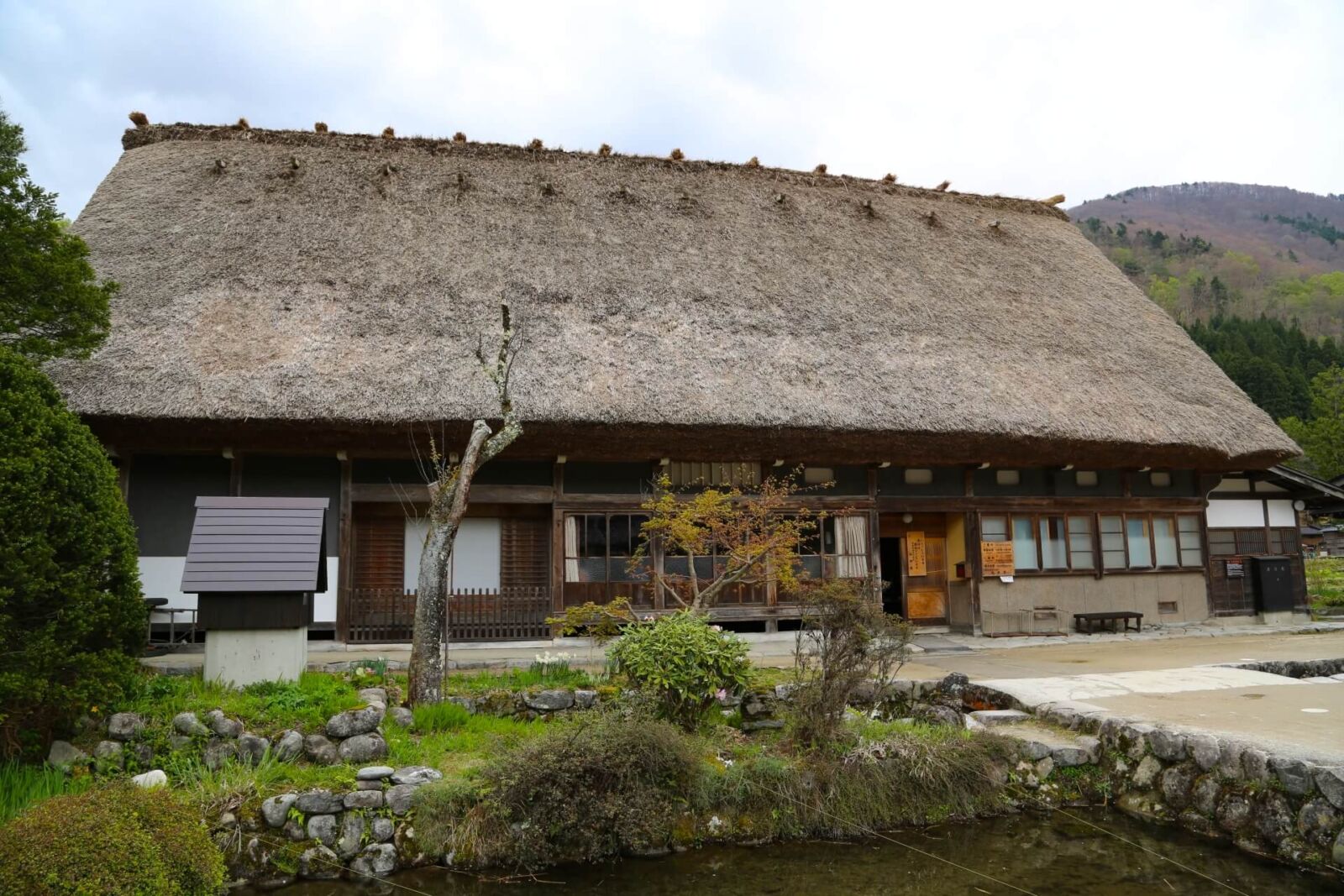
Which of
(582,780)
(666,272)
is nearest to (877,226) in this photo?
(666,272)

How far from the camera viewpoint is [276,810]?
5.44 m

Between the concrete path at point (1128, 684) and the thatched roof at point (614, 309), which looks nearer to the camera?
the concrete path at point (1128, 684)

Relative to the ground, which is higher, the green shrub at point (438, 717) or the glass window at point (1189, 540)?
the glass window at point (1189, 540)

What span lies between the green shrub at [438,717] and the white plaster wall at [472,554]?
4379 mm

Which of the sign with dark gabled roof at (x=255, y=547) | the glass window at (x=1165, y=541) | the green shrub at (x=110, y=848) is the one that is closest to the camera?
the green shrub at (x=110, y=848)

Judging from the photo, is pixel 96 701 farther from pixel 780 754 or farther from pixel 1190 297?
pixel 1190 297

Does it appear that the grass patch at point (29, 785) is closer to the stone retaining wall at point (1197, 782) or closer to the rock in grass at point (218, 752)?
the rock in grass at point (218, 752)

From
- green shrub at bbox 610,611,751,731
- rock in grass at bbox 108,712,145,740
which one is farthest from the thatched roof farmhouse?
rock in grass at bbox 108,712,145,740

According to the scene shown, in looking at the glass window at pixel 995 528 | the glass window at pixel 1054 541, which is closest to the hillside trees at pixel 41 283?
the glass window at pixel 995 528

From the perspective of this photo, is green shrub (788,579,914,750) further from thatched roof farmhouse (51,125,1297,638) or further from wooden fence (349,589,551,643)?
wooden fence (349,589,551,643)

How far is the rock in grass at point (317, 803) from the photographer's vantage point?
18.0ft

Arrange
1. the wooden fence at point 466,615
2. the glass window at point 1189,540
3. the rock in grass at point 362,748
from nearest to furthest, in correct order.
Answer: the rock in grass at point 362,748
the wooden fence at point 466,615
the glass window at point 1189,540

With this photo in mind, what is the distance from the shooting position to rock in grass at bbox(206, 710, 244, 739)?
6.09 meters

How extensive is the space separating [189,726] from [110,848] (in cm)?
228
